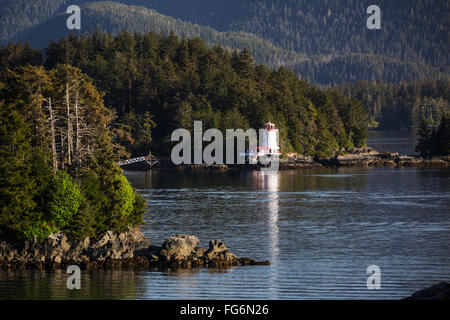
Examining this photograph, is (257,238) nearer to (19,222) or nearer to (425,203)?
(19,222)

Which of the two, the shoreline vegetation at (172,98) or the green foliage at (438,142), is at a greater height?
the shoreline vegetation at (172,98)

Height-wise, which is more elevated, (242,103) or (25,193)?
(242,103)

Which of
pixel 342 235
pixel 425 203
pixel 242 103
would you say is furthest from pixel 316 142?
pixel 342 235

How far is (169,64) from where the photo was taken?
169500mm

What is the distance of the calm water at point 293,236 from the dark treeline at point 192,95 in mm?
35408

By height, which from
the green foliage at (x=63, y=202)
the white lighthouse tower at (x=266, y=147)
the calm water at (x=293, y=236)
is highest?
the white lighthouse tower at (x=266, y=147)

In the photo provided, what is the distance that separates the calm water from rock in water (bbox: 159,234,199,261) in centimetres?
245

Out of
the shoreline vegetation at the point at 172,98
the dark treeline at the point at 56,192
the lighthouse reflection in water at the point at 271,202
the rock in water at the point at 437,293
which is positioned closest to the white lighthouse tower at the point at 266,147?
the shoreline vegetation at the point at 172,98

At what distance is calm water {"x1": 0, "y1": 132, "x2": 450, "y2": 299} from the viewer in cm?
4297

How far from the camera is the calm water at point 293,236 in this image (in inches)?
1692

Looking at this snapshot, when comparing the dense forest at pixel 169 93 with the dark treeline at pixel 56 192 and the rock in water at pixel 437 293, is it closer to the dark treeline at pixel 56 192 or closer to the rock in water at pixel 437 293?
the dark treeline at pixel 56 192

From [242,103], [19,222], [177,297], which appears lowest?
[177,297]

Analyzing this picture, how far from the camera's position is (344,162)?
153 metres

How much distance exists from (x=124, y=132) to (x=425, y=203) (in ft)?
250
